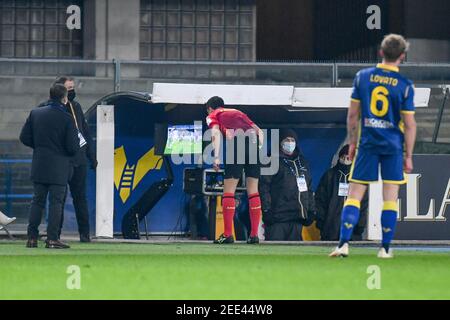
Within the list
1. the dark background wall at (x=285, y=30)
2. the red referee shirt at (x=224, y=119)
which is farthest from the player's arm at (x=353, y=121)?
the dark background wall at (x=285, y=30)

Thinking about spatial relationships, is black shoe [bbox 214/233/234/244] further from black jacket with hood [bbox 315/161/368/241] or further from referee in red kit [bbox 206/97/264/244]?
black jacket with hood [bbox 315/161/368/241]

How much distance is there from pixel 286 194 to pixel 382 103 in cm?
638

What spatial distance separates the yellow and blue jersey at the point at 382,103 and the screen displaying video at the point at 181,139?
6.76 metres

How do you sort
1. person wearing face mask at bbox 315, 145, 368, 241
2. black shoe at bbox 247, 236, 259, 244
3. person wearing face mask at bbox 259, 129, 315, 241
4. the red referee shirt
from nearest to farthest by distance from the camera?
1. the red referee shirt
2. black shoe at bbox 247, 236, 259, 244
3. person wearing face mask at bbox 259, 129, 315, 241
4. person wearing face mask at bbox 315, 145, 368, 241

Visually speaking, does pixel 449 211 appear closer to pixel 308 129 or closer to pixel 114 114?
pixel 308 129

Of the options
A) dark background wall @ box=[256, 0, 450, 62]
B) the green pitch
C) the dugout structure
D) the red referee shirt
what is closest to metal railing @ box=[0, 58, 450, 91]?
the dugout structure

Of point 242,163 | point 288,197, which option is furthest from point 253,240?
point 288,197

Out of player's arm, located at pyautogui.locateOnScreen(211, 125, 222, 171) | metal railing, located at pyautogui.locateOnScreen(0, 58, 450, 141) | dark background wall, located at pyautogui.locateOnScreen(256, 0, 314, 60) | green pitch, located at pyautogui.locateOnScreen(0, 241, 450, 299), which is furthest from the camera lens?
dark background wall, located at pyautogui.locateOnScreen(256, 0, 314, 60)

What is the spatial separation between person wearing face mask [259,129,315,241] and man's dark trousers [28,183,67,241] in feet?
13.0

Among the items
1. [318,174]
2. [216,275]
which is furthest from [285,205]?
[216,275]

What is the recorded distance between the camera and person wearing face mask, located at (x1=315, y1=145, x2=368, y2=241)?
1789cm

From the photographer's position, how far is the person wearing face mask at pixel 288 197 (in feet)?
57.8

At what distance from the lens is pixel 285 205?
17.6 m
